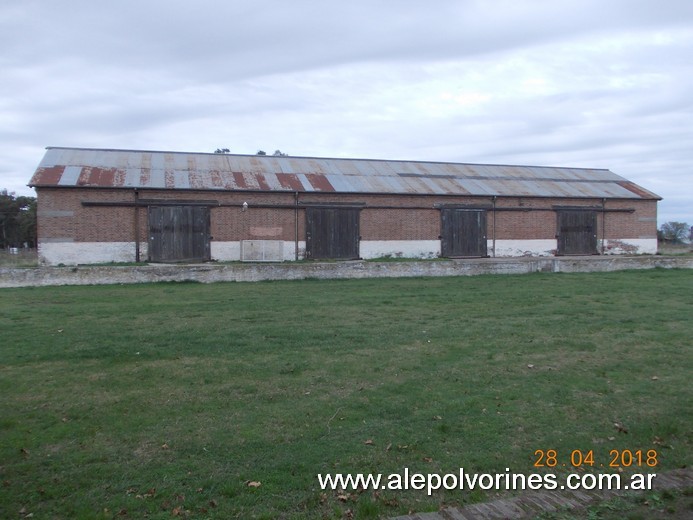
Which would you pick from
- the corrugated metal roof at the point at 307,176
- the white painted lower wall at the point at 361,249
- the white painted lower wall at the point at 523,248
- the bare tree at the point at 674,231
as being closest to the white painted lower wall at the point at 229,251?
the white painted lower wall at the point at 361,249

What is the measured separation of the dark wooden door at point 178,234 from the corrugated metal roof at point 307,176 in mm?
1054

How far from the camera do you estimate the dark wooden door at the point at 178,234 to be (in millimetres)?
23266

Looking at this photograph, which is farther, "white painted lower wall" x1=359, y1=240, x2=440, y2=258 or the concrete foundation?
"white painted lower wall" x1=359, y1=240, x2=440, y2=258

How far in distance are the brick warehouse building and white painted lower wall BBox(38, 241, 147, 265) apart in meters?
0.04

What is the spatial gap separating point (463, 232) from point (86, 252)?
1679cm

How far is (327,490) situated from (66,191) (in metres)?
21.8

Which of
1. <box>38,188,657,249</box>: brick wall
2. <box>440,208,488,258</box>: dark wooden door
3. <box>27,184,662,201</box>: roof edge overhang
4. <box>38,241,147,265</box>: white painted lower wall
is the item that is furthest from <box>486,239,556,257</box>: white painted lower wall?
<box>38,241,147,265</box>: white painted lower wall

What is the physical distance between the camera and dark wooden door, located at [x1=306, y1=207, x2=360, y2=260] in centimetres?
2509

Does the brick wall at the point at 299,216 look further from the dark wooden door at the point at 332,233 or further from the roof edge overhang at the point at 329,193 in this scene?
the dark wooden door at the point at 332,233

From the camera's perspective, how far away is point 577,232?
2902 cm

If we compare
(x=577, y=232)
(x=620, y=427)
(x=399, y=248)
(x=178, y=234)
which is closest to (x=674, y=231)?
(x=577, y=232)

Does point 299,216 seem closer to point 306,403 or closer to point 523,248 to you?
point 523,248

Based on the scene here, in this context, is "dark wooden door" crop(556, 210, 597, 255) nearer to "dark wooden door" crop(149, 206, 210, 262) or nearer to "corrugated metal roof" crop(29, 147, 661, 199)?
"corrugated metal roof" crop(29, 147, 661, 199)

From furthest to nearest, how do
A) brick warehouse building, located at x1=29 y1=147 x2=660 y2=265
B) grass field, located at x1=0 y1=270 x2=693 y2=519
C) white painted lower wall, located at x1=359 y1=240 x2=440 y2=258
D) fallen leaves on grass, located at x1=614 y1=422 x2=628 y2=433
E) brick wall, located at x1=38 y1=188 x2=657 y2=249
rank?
white painted lower wall, located at x1=359 y1=240 x2=440 y2=258
brick warehouse building, located at x1=29 y1=147 x2=660 y2=265
brick wall, located at x1=38 y1=188 x2=657 y2=249
fallen leaves on grass, located at x1=614 y1=422 x2=628 y2=433
grass field, located at x1=0 y1=270 x2=693 y2=519
